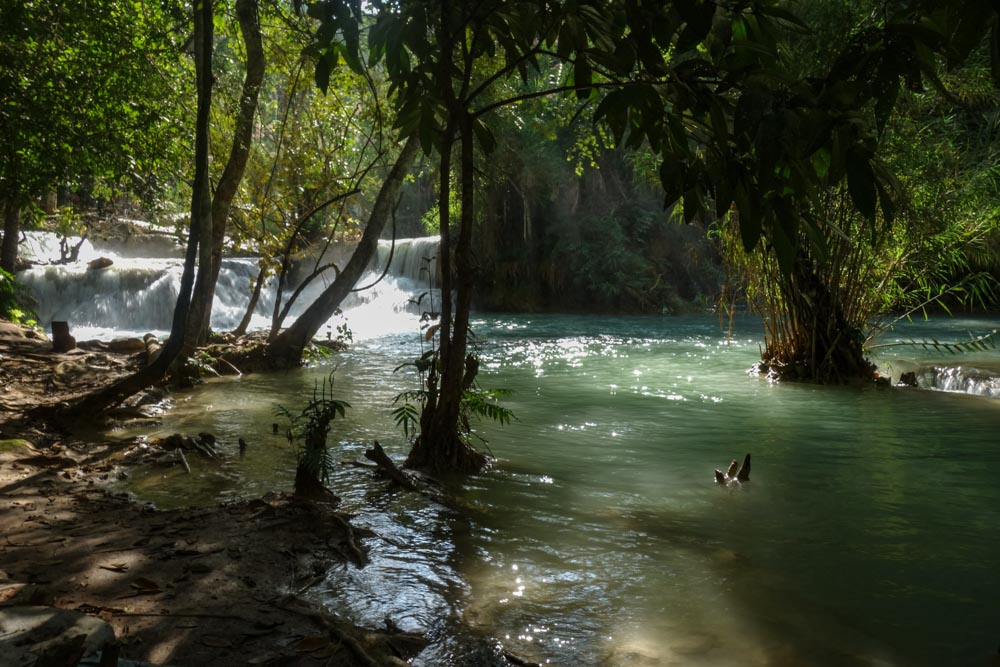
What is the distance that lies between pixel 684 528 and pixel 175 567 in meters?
2.93

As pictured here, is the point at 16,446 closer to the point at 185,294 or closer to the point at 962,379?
the point at 185,294

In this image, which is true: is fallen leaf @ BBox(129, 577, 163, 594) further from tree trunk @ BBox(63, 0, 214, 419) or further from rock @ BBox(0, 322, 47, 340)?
rock @ BBox(0, 322, 47, 340)

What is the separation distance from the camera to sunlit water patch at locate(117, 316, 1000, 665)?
133 inches

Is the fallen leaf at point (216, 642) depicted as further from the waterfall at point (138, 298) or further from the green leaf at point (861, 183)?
the waterfall at point (138, 298)

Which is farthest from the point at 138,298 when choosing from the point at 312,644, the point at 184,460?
the point at 312,644

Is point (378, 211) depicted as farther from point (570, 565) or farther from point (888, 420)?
point (570, 565)

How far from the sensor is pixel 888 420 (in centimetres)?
841

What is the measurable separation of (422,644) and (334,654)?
436 mm

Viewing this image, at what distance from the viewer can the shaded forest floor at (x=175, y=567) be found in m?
→ 2.87

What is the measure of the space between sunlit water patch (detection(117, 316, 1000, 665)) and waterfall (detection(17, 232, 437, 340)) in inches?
395

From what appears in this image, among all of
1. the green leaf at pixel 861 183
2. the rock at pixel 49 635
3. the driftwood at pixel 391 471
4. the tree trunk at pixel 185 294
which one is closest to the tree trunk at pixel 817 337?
the driftwood at pixel 391 471

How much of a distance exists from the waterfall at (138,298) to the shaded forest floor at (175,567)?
11.9 metres

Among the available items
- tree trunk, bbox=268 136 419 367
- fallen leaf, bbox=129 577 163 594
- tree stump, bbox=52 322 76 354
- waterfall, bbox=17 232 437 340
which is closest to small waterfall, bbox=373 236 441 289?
waterfall, bbox=17 232 437 340

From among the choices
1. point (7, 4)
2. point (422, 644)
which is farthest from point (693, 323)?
point (422, 644)
